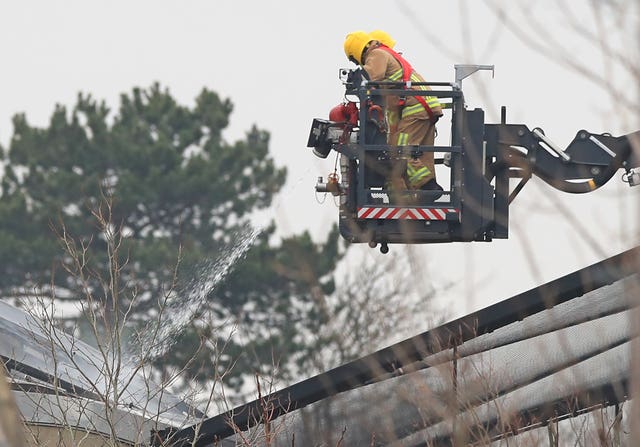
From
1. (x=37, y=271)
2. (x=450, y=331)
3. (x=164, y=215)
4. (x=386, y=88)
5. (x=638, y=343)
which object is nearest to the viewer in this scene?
(x=638, y=343)

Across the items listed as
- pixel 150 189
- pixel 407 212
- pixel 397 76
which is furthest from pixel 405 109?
pixel 150 189

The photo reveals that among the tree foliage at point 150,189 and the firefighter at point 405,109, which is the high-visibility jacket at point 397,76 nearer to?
the firefighter at point 405,109

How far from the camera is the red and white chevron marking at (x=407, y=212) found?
38.0 feet

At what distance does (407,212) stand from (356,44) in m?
1.46

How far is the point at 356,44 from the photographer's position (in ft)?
39.6

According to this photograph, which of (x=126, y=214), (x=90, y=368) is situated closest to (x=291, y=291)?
(x=126, y=214)

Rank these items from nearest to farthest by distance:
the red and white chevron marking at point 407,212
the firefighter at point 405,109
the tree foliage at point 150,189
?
the red and white chevron marking at point 407,212 < the firefighter at point 405,109 < the tree foliage at point 150,189

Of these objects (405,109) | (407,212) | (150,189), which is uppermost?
(150,189)

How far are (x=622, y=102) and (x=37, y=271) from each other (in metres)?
28.6

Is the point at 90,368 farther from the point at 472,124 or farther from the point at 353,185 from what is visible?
the point at 472,124

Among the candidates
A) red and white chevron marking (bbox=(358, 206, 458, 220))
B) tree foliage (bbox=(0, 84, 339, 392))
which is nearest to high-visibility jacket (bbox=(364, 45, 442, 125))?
red and white chevron marking (bbox=(358, 206, 458, 220))

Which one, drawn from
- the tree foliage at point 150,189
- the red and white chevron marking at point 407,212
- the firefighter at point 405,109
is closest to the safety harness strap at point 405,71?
the firefighter at point 405,109

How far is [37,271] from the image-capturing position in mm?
32531

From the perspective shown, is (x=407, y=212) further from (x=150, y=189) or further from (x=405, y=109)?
(x=150, y=189)
